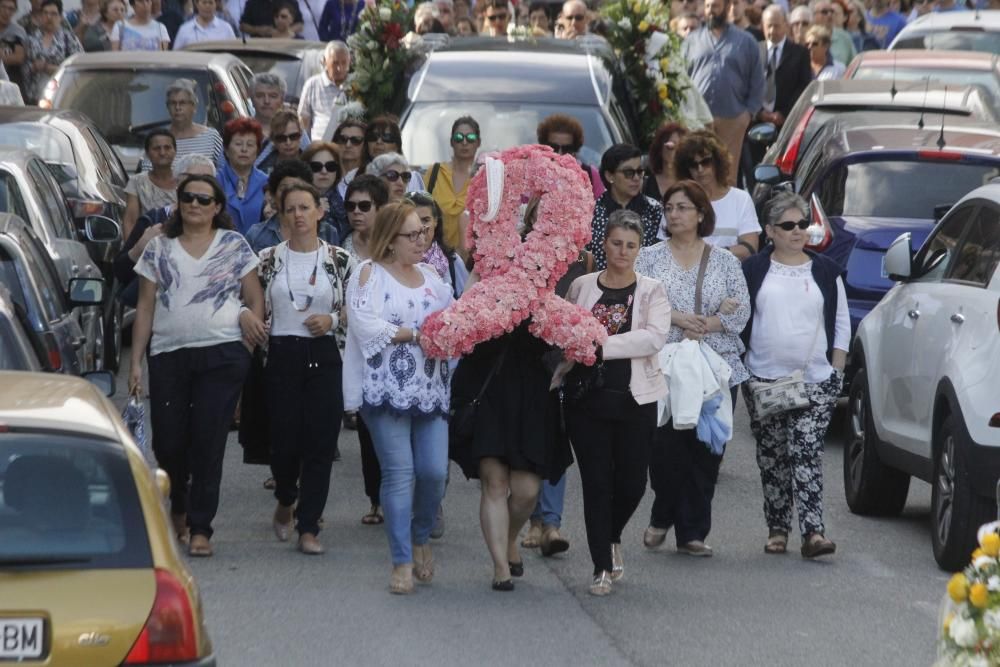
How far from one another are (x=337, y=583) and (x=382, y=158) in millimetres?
3079

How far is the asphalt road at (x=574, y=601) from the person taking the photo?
8.27 metres

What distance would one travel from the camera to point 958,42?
23875 mm

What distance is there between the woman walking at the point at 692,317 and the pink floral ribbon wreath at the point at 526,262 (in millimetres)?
1035

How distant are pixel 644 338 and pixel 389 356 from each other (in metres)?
1.07

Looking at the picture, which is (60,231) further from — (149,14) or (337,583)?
(149,14)

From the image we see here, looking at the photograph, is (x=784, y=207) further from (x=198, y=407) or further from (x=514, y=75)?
(x=514, y=75)

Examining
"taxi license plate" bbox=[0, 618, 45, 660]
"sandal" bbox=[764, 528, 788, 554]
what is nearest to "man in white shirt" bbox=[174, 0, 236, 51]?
"sandal" bbox=[764, 528, 788, 554]

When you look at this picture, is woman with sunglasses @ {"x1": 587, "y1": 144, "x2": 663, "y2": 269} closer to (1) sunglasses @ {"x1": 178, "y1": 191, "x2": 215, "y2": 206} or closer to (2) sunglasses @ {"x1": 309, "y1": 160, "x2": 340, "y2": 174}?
(2) sunglasses @ {"x1": 309, "y1": 160, "x2": 340, "y2": 174}

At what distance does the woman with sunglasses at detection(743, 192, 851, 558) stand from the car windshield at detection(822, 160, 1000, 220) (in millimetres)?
3558

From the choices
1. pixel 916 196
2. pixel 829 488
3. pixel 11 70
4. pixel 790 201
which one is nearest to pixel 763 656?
pixel 790 201

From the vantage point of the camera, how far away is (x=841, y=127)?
1530 centimetres

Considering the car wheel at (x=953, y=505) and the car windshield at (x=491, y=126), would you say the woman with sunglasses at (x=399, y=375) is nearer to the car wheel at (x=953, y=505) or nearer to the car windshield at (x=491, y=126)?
the car wheel at (x=953, y=505)

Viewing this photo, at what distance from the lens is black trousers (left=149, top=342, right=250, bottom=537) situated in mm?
9789

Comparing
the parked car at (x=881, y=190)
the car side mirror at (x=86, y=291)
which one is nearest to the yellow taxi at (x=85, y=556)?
the car side mirror at (x=86, y=291)
